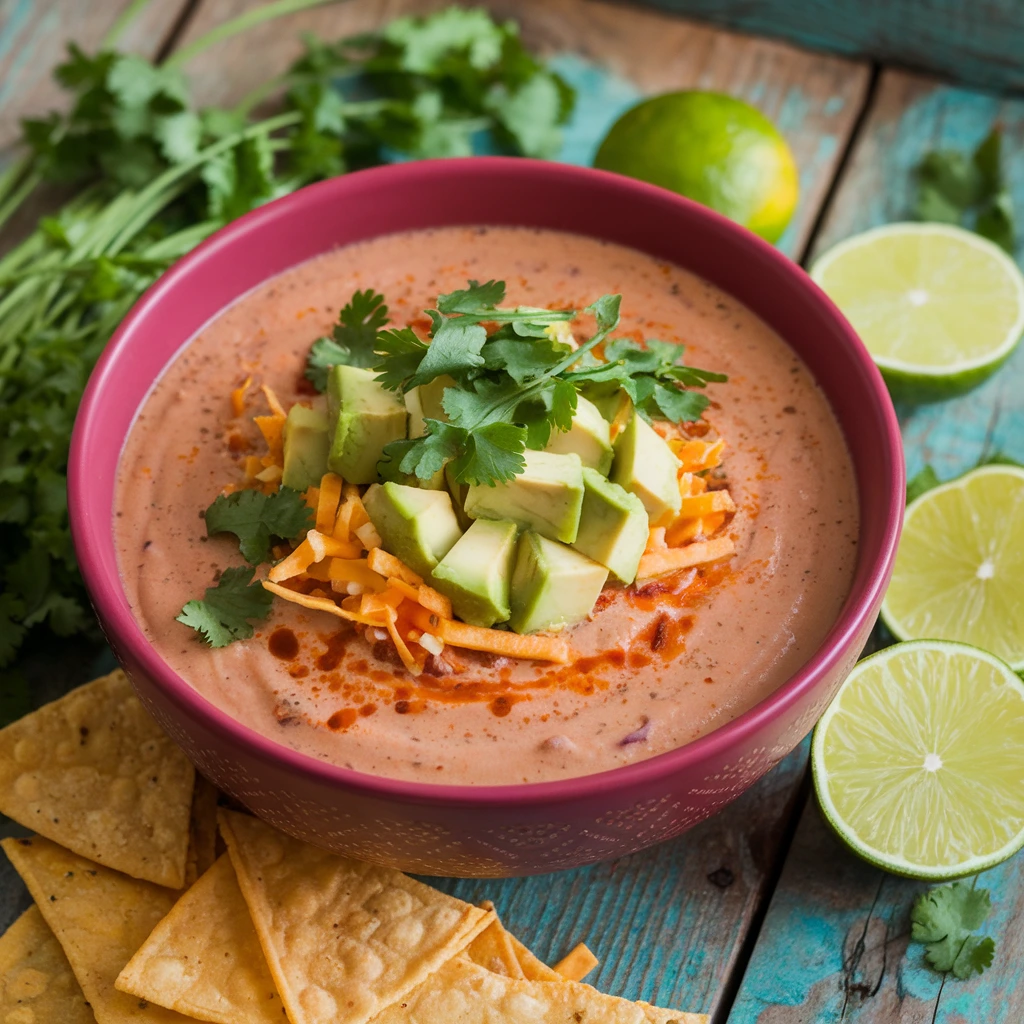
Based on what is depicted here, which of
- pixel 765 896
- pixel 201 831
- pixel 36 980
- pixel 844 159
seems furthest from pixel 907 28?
pixel 36 980

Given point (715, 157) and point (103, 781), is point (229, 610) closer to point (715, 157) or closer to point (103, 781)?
point (103, 781)

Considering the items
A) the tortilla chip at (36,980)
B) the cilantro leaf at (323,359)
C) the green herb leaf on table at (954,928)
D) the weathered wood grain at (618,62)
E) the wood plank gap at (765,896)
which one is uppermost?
the cilantro leaf at (323,359)

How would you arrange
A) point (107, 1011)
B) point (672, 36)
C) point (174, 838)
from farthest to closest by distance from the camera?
1. point (672, 36)
2. point (174, 838)
3. point (107, 1011)

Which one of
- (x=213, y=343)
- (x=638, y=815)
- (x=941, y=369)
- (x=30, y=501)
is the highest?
(x=213, y=343)

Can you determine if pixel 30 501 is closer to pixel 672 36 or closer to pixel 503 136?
pixel 503 136

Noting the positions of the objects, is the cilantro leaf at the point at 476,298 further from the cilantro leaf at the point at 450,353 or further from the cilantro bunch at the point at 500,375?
the cilantro leaf at the point at 450,353

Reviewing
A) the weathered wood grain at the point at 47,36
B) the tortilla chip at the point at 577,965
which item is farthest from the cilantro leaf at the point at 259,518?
the weathered wood grain at the point at 47,36

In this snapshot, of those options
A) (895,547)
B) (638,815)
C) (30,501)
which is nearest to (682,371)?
(895,547)
